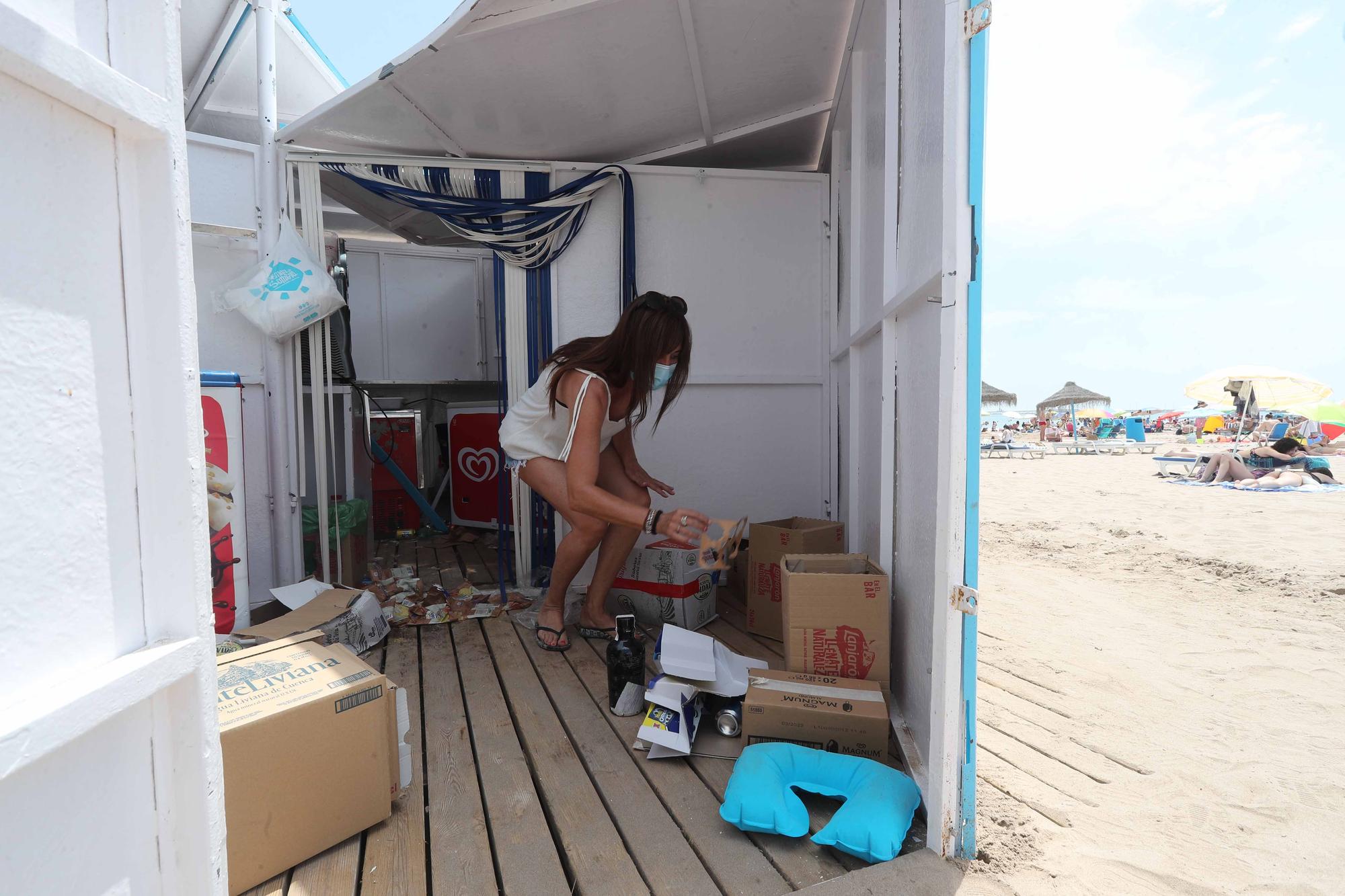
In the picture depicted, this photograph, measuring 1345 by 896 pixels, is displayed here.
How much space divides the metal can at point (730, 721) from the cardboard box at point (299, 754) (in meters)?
0.92

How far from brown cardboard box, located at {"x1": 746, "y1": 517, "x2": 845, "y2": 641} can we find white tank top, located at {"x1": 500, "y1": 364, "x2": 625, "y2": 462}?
85 centimetres

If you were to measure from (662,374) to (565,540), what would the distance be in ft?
2.87

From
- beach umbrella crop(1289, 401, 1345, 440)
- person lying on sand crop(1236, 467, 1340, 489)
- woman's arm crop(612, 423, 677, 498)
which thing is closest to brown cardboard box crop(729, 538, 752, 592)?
woman's arm crop(612, 423, 677, 498)

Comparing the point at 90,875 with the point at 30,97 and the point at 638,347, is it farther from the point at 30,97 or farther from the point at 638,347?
the point at 638,347

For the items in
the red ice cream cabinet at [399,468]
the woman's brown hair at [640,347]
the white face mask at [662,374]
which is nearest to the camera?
the woman's brown hair at [640,347]

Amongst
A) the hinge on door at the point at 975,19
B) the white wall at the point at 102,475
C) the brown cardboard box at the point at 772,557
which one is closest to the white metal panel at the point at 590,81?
the hinge on door at the point at 975,19

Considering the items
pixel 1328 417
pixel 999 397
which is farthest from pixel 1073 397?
pixel 1328 417

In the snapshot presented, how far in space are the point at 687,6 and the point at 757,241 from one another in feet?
4.90

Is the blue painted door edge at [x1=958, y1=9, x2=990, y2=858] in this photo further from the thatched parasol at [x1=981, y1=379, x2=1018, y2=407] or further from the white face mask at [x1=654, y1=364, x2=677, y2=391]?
the thatched parasol at [x1=981, y1=379, x2=1018, y2=407]

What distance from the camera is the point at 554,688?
2496 millimetres

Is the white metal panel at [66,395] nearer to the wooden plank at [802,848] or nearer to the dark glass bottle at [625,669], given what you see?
the wooden plank at [802,848]

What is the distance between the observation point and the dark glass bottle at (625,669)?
7.50 feet

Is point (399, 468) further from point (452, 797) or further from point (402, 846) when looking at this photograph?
point (402, 846)

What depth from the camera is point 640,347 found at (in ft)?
8.95
